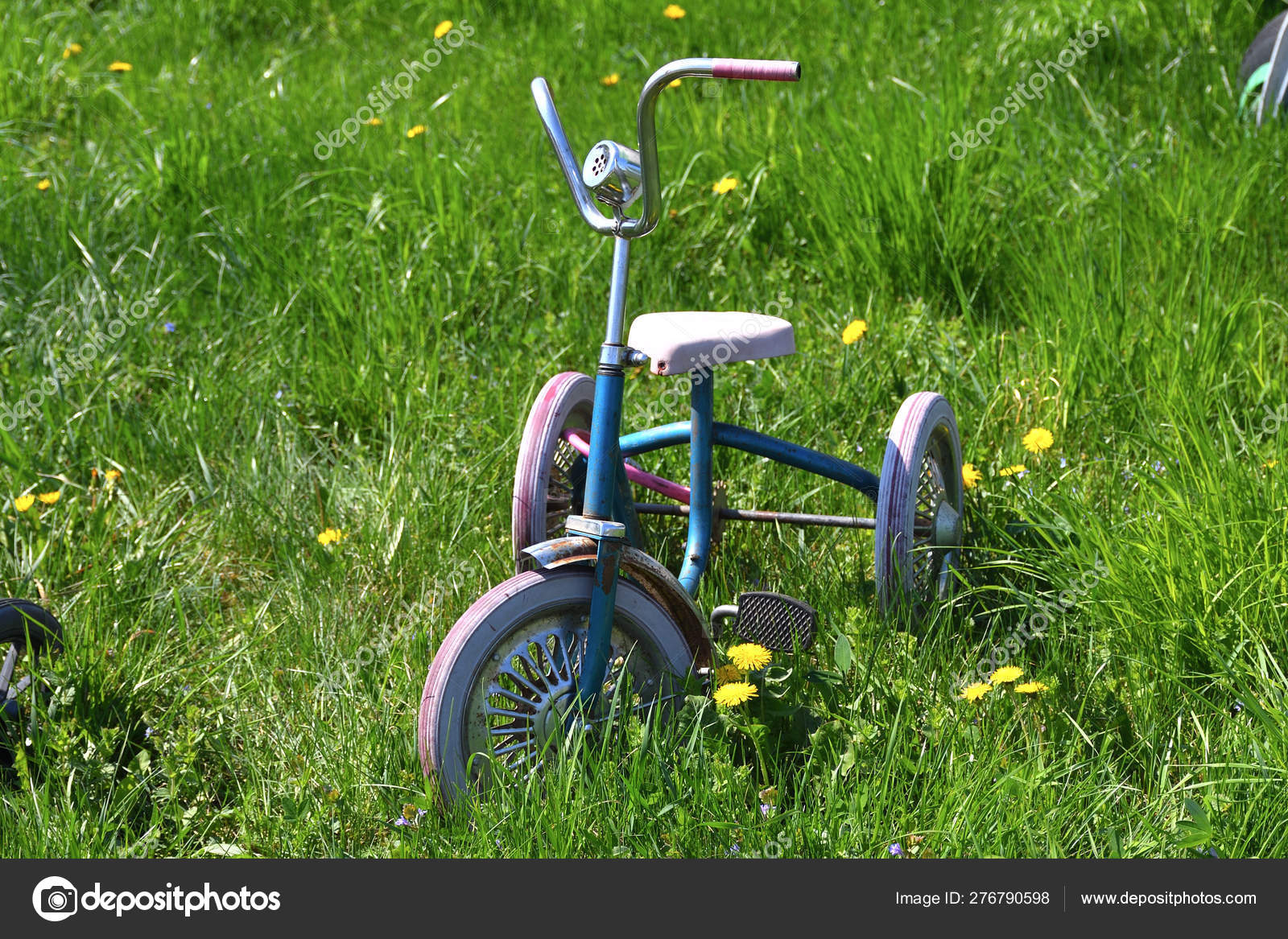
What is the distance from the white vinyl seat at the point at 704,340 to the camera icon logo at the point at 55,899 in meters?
1.28

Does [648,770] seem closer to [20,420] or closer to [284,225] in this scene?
[20,420]

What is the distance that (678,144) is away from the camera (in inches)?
168

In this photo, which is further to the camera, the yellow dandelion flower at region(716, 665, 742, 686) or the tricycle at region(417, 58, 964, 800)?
the yellow dandelion flower at region(716, 665, 742, 686)

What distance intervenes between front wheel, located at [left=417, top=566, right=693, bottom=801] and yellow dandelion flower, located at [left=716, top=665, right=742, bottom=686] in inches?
2.4

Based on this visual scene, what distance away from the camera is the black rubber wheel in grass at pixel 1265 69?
4.11m

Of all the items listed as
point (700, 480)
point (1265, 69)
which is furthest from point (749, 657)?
point (1265, 69)

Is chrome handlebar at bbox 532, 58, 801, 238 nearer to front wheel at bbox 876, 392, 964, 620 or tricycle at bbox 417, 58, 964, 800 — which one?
tricycle at bbox 417, 58, 964, 800

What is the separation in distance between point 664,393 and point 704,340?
40.8 inches

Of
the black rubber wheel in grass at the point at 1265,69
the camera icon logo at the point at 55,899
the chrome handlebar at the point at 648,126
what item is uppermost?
the black rubber wheel in grass at the point at 1265,69

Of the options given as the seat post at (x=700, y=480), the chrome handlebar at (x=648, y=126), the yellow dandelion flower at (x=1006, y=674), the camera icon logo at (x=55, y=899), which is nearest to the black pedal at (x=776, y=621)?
the seat post at (x=700, y=480)

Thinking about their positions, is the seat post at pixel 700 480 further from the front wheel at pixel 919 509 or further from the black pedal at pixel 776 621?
the front wheel at pixel 919 509

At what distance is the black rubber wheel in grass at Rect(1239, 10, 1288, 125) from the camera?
162 inches

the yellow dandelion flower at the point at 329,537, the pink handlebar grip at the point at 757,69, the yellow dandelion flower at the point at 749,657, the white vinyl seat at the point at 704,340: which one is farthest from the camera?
the yellow dandelion flower at the point at 329,537

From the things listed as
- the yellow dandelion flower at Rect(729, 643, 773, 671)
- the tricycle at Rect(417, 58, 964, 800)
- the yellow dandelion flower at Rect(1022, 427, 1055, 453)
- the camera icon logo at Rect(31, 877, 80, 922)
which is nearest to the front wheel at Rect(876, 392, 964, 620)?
the tricycle at Rect(417, 58, 964, 800)
